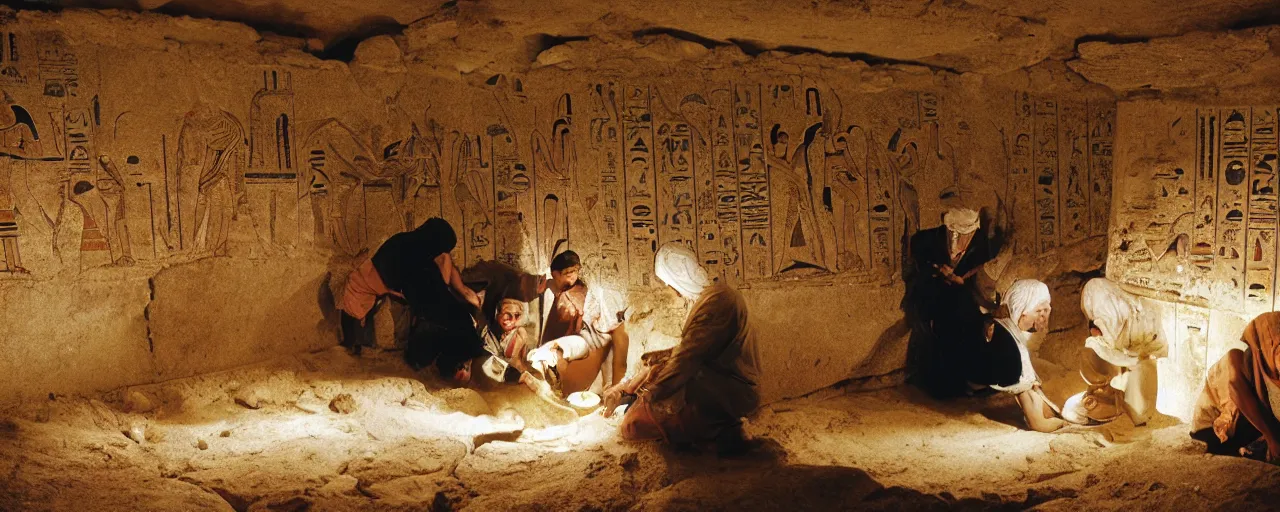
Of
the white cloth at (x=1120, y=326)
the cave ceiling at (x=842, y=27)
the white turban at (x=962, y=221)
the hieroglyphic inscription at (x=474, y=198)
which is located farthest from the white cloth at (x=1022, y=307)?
the hieroglyphic inscription at (x=474, y=198)

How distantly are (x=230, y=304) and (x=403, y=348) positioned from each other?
46.2 inches

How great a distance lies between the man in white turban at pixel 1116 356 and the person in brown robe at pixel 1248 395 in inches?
38.5

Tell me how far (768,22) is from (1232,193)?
3233 mm

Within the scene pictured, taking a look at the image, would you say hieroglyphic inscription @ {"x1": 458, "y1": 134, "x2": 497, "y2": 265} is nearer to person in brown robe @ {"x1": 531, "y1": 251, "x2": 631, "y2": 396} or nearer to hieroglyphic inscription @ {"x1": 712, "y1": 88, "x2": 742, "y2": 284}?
person in brown robe @ {"x1": 531, "y1": 251, "x2": 631, "y2": 396}

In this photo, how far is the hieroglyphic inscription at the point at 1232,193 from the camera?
6.18 m

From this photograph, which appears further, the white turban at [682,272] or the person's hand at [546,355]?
the person's hand at [546,355]

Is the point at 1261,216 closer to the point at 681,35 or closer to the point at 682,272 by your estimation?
the point at 682,272

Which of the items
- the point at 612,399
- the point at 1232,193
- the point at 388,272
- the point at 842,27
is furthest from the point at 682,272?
the point at 1232,193

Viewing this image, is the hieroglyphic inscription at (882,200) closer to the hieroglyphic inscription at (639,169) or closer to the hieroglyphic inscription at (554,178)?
the hieroglyphic inscription at (639,169)

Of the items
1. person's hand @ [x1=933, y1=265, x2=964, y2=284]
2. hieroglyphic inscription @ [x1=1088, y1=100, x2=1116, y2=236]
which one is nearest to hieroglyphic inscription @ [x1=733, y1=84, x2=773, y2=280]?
person's hand @ [x1=933, y1=265, x2=964, y2=284]

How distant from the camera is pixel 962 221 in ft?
23.3

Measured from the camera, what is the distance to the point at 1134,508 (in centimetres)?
436

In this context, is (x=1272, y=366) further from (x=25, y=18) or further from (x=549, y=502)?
(x=25, y=18)

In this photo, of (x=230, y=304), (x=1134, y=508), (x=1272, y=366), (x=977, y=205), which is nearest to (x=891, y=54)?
(x=977, y=205)
